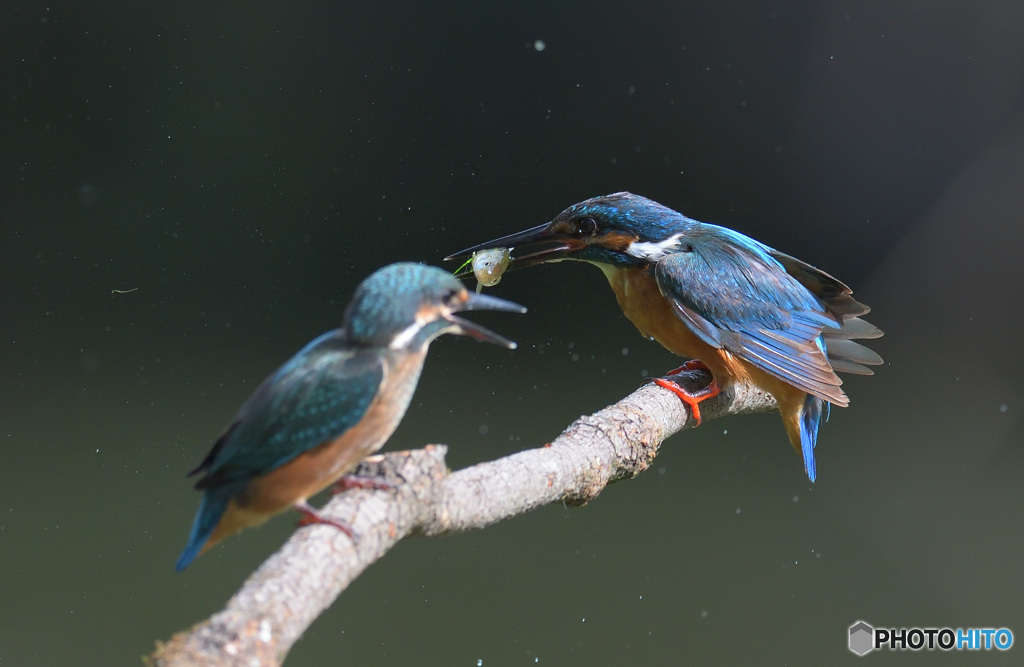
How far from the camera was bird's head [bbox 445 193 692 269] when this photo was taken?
77.4 inches

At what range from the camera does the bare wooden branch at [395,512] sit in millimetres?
884

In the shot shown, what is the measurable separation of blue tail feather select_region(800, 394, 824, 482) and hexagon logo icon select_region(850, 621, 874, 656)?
1.13 metres

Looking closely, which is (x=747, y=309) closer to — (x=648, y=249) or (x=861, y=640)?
(x=648, y=249)

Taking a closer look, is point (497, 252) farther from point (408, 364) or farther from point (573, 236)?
point (408, 364)

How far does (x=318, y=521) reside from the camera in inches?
41.1

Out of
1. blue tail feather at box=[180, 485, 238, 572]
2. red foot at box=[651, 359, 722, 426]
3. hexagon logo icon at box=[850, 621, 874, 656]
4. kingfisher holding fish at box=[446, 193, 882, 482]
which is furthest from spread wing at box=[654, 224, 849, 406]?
hexagon logo icon at box=[850, 621, 874, 656]

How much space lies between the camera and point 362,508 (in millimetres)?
1072

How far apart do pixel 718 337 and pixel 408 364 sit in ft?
3.24

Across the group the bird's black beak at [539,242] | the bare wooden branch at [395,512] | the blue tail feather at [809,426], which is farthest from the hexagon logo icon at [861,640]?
the bird's black beak at [539,242]

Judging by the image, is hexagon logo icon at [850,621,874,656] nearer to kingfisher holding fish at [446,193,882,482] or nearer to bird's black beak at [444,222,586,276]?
kingfisher holding fish at [446,193,882,482]

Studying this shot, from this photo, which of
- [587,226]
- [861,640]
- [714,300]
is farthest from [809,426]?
[861,640]

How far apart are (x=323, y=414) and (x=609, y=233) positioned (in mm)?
1075

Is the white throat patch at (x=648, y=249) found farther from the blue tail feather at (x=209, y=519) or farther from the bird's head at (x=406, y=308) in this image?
the blue tail feather at (x=209, y=519)

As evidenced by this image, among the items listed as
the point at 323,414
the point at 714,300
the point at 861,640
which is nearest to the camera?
the point at 323,414
